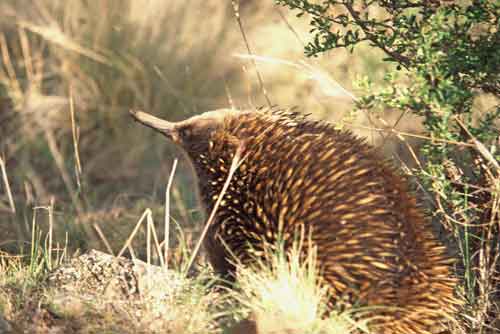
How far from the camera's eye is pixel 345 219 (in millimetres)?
3451

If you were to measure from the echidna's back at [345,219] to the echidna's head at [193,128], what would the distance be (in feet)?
0.93

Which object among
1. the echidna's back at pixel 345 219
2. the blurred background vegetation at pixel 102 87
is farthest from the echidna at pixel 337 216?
the blurred background vegetation at pixel 102 87

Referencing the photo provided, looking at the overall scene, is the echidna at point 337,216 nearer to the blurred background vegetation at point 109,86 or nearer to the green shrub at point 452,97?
the green shrub at point 452,97

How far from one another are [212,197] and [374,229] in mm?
878

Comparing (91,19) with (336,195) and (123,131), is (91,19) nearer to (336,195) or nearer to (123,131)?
(123,131)

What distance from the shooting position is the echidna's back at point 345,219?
11.1 feet

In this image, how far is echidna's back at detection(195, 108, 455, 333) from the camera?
3387mm

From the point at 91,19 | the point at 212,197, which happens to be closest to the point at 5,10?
the point at 91,19

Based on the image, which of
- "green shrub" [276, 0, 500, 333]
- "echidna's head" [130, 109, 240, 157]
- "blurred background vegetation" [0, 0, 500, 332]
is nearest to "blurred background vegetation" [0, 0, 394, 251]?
"blurred background vegetation" [0, 0, 500, 332]

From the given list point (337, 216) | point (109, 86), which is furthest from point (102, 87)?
point (337, 216)

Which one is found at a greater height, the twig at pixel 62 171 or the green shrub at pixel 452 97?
the green shrub at pixel 452 97

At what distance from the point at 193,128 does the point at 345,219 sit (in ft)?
3.33

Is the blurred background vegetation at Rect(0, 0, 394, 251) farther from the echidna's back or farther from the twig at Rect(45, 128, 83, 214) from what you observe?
the echidna's back

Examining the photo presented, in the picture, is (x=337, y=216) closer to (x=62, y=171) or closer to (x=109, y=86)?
(x=62, y=171)
